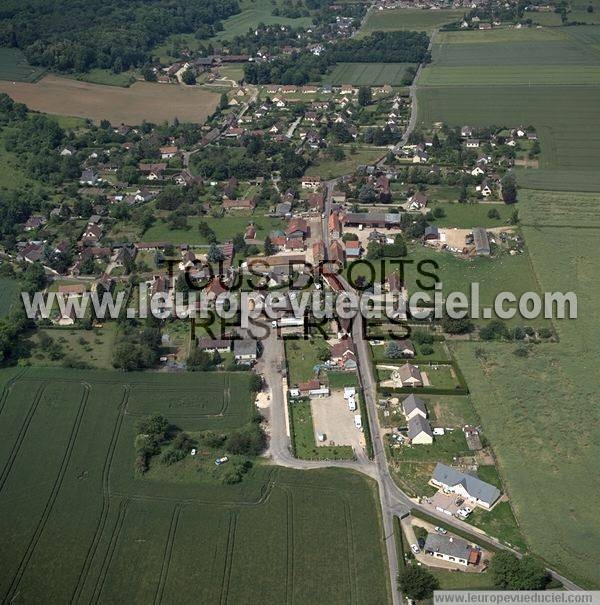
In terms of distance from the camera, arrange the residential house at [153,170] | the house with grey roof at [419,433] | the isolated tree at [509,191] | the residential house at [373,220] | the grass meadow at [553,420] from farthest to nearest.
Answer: the residential house at [153,170]
the isolated tree at [509,191]
the residential house at [373,220]
the house with grey roof at [419,433]
the grass meadow at [553,420]

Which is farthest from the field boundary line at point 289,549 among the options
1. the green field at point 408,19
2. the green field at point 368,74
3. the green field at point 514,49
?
the green field at point 408,19

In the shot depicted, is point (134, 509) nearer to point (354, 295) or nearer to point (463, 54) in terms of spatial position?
point (354, 295)

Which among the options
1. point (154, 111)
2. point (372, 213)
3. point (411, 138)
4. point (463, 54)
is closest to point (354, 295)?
point (372, 213)

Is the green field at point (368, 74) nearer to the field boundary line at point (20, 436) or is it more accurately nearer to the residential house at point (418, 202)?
the residential house at point (418, 202)

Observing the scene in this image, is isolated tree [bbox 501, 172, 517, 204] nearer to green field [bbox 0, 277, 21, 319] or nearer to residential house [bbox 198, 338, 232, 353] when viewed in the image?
residential house [bbox 198, 338, 232, 353]

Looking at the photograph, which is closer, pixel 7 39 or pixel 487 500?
pixel 487 500

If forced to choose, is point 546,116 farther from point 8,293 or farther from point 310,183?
point 8,293

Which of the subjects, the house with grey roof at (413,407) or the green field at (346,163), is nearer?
the house with grey roof at (413,407)
